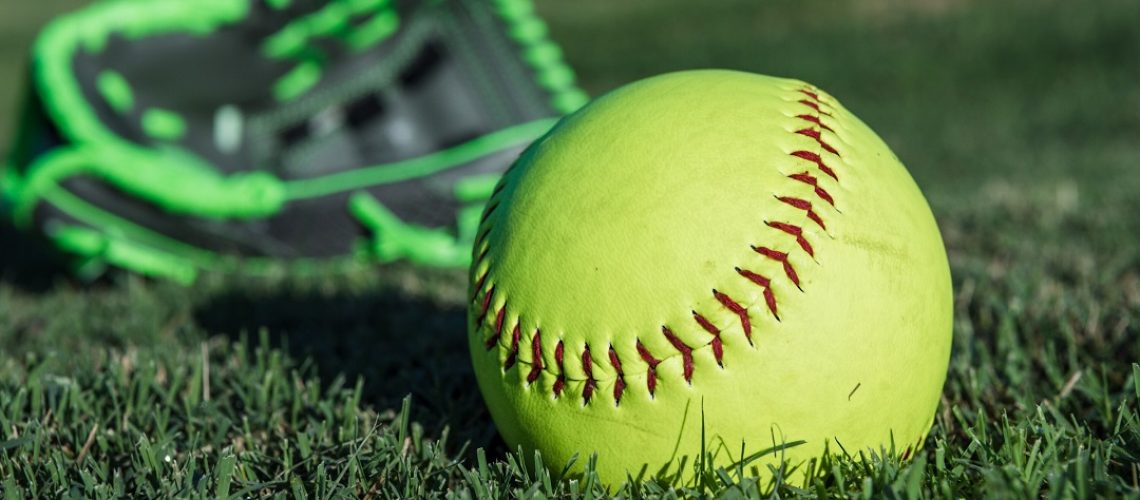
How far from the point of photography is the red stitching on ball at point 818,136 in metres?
1.65

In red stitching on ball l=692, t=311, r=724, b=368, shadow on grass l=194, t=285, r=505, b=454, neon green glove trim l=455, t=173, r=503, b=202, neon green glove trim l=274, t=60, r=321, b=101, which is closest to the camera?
red stitching on ball l=692, t=311, r=724, b=368

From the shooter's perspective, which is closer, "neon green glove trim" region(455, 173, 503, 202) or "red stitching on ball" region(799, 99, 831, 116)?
"red stitching on ball" region(799, 99, 831, 116)

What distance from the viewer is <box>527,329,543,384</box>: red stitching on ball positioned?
62.0 inches

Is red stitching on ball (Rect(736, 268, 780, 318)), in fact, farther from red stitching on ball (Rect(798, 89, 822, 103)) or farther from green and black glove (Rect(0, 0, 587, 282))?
green and black glove (Rect(0, 0, 587, 282))

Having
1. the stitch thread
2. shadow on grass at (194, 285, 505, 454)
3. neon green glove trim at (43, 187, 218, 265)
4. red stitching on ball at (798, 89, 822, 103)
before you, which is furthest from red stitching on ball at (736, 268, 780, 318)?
neon green glove trim at (43, 187, 218, 265)

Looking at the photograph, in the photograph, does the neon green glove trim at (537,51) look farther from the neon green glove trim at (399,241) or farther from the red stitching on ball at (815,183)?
the red stitching on ball at (815,183)

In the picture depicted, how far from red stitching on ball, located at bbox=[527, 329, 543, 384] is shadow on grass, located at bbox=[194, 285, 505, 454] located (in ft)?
1.20

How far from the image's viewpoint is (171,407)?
2.03 m

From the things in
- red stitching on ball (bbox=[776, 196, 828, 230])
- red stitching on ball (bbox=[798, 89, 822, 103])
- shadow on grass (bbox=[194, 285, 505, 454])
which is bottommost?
shadow on grass (bbox=[194, 285, 505, 454])

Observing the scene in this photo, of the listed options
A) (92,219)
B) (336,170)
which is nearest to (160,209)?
(92,219)

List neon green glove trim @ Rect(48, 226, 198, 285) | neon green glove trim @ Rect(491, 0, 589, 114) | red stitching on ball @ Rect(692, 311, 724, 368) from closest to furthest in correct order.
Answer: red stitching on ball @ Rect(692, 311, 724, 368)
neon green glove trim @ Rect(48, 226, 198, 285)
neon green glove trim @ Rect(491, 0, 589, 114)

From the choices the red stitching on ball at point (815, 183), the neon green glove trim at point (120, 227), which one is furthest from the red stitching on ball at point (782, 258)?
the neon green glove trim at point (120, 227)

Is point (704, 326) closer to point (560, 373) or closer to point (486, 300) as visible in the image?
point (560, 373)

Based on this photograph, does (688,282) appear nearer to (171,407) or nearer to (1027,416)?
(1027,416)
